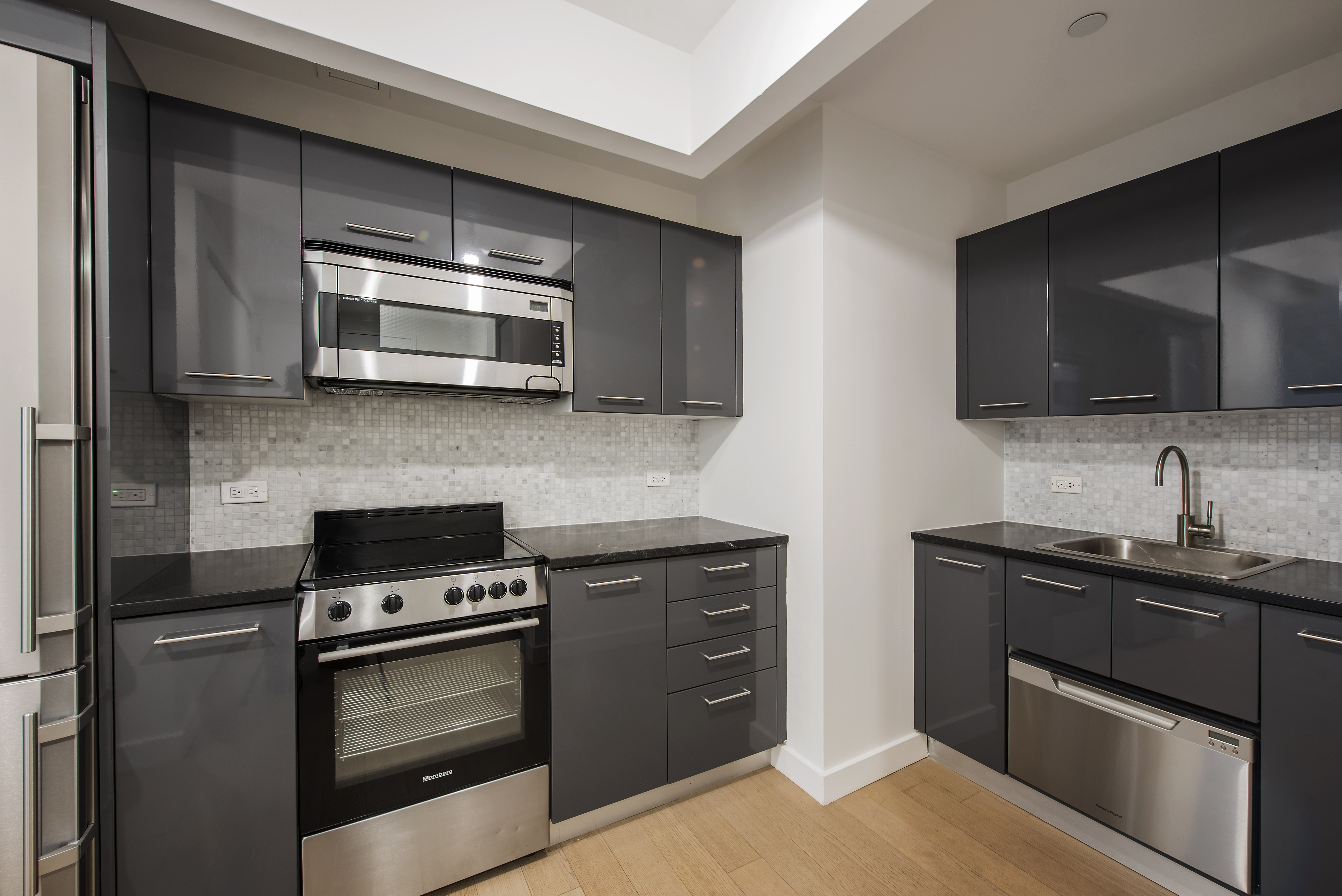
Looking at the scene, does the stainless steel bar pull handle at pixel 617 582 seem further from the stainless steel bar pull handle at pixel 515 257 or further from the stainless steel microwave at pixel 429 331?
the stainless steel bar pull handle at pixel 515 257

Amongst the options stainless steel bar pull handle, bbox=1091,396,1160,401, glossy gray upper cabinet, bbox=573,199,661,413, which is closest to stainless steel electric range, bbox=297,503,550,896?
glossy gray upper cabinet, bbox=573,199,661,413

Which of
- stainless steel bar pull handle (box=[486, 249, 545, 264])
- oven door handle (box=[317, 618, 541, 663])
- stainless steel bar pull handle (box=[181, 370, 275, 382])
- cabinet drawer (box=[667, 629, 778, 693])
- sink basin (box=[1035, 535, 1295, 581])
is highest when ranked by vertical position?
stainless steel bar pull handle (box=[486, 249, 545, 264])

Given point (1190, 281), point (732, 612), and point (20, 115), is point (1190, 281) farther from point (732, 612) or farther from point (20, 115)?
point (20, 115)

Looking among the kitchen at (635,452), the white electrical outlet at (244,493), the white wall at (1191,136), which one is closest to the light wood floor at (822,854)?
the kitchen at (635,452)

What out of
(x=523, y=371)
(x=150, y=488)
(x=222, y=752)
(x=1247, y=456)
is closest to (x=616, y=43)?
(x=523, y=371)

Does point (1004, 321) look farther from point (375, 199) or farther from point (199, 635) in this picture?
point (199, 635)

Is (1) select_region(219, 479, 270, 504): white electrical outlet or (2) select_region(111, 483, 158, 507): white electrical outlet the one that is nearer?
(2) select_region(111, 483, 158, 507): white electrical outlet

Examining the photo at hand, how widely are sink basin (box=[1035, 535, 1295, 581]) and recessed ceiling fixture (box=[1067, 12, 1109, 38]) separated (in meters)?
1.64

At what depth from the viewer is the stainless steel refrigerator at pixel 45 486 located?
1181 millimetres

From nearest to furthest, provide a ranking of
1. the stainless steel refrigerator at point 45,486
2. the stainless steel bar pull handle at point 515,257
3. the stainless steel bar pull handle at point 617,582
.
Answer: the stainless steel refrigerator at point 45,486, the stainless steel bar pull handle at point 617,582, the stainless steel bar pull handle at point 515,257

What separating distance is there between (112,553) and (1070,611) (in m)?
2.73

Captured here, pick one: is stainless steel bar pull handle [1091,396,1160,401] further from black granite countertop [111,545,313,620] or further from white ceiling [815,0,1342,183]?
black granite countertop [111,545,313,620]

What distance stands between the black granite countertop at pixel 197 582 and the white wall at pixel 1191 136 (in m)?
3.21

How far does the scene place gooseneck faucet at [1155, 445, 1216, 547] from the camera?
203 centimetres
